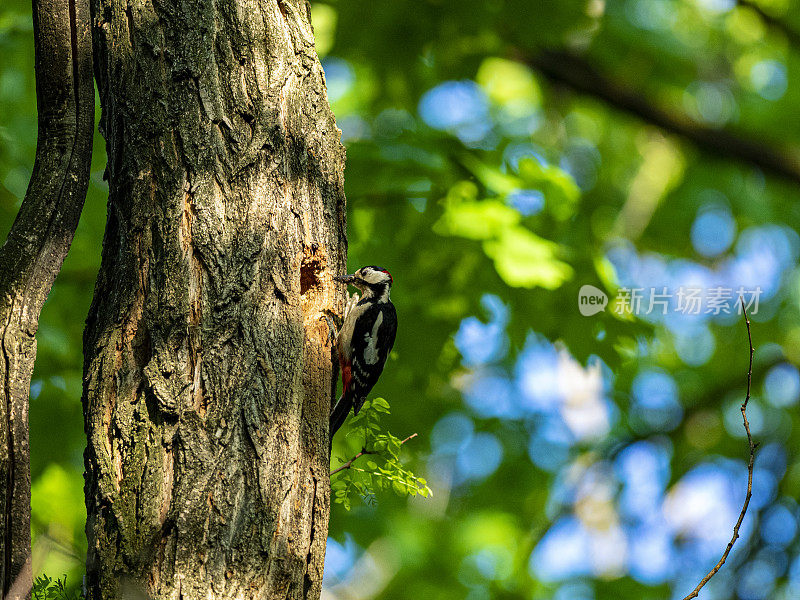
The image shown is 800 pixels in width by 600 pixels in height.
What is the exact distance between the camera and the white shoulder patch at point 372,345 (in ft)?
12.8

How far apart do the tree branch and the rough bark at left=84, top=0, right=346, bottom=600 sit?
446 cm

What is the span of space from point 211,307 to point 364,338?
1.66 m

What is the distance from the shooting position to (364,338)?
3.87 meters

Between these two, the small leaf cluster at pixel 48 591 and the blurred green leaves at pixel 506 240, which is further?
the blurred green leaves at pixel 506 240

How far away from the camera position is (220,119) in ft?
7.93

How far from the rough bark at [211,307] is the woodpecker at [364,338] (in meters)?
0.85

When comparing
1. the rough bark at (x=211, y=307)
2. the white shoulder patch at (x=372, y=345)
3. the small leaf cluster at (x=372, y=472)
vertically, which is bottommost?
the white shoulder patch at (x=372, y=345)

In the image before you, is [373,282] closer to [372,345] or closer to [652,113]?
[372,345]

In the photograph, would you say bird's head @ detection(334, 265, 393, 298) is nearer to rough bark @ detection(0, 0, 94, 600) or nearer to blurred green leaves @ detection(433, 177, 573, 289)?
blurred green leaves @ detection(433, 177, 573, 289)

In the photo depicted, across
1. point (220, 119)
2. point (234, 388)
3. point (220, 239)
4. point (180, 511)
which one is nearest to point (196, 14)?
point (220, 119)

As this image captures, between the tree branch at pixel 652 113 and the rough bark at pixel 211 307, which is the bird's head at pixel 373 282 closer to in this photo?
the rough bark at pixel 211 307

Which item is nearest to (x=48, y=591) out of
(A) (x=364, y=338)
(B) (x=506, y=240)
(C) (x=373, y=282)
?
(A) (x=364, y=338)

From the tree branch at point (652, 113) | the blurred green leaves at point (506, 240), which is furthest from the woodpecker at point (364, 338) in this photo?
the tree branch at point (652, 113)

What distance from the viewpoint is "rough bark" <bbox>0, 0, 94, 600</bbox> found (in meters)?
2.17
